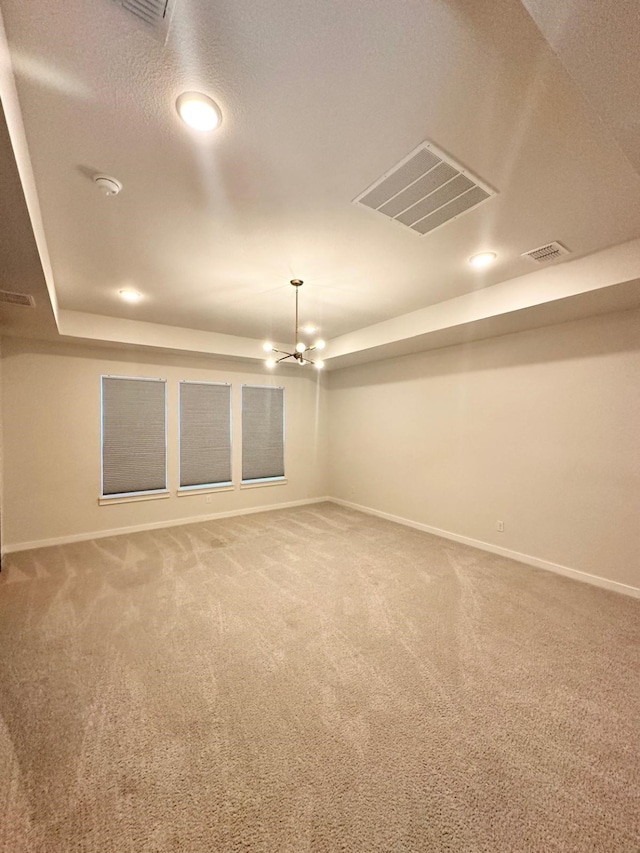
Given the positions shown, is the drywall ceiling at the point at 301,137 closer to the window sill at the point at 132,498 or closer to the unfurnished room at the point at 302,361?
the unfurnished room at the point at 302,361

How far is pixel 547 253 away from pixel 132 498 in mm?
5668

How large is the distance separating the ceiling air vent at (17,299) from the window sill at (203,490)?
311 centimetres

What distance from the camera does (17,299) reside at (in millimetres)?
3025

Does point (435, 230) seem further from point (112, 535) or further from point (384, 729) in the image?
point (112, 535)

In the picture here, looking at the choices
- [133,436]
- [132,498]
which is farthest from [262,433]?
[132,498]

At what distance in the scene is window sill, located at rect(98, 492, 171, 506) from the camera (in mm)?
4785

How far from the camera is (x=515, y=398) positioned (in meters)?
4.04

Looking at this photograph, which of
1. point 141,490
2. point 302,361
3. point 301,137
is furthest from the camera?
point 141,490

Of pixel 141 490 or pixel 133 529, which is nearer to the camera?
pixel 133 529

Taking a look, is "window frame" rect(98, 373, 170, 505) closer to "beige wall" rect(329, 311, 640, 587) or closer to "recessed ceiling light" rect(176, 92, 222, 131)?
"beige wall" rect(329, 311, 640, 587)

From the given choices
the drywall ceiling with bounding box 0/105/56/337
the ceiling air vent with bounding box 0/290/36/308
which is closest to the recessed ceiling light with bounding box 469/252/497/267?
the drywall ceiling with bounding box 0/105/56/337

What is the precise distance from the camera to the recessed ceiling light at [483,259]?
2820 millimetres

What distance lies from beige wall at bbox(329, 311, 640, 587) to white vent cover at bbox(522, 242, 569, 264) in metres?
1.06

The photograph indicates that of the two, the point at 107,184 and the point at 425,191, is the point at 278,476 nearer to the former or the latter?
the point at 107,184
